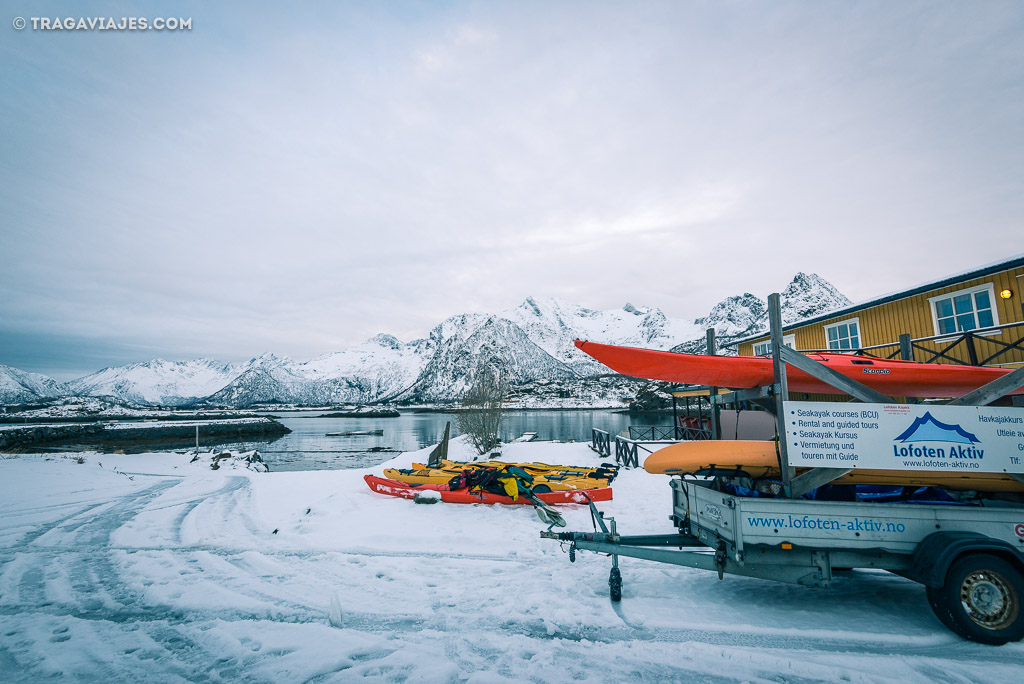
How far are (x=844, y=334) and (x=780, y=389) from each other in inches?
550

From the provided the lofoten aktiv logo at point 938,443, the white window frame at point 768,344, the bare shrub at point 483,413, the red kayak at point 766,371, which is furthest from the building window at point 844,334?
the bare shrub at point 483,413

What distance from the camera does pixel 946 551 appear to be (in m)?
4.09

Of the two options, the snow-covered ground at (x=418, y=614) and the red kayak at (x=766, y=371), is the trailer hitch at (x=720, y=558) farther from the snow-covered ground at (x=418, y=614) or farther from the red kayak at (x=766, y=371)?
the red kayak at (x=766, y=371)

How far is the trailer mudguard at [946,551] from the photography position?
4.05m

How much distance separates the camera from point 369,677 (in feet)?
12.6

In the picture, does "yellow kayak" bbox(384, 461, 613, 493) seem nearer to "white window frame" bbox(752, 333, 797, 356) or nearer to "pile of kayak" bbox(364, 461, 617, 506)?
"pile of kayak" bbox(364, 461, 617, 506)

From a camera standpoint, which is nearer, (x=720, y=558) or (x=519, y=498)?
(x=720, y=558)

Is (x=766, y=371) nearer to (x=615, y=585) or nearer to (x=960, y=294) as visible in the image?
(x=615, y=585)

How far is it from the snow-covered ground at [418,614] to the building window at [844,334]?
11444mm

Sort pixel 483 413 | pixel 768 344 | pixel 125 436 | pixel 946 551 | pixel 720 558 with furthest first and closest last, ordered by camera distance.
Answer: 1. pixel 125 436
2. pixel 483 413
3. pixel 768 344
4. pixel 720 558
5. pixel 946 551

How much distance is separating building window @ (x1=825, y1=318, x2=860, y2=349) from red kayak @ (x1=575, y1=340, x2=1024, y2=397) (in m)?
10.7

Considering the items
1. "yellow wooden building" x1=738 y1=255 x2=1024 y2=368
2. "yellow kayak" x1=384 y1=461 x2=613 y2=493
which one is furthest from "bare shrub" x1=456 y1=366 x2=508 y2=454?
"yellow wooden building" x1=738 y1=255 x2=1024 y2=368

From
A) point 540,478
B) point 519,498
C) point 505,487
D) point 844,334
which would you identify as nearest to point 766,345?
point 844,334

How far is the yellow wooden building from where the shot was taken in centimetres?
1102
